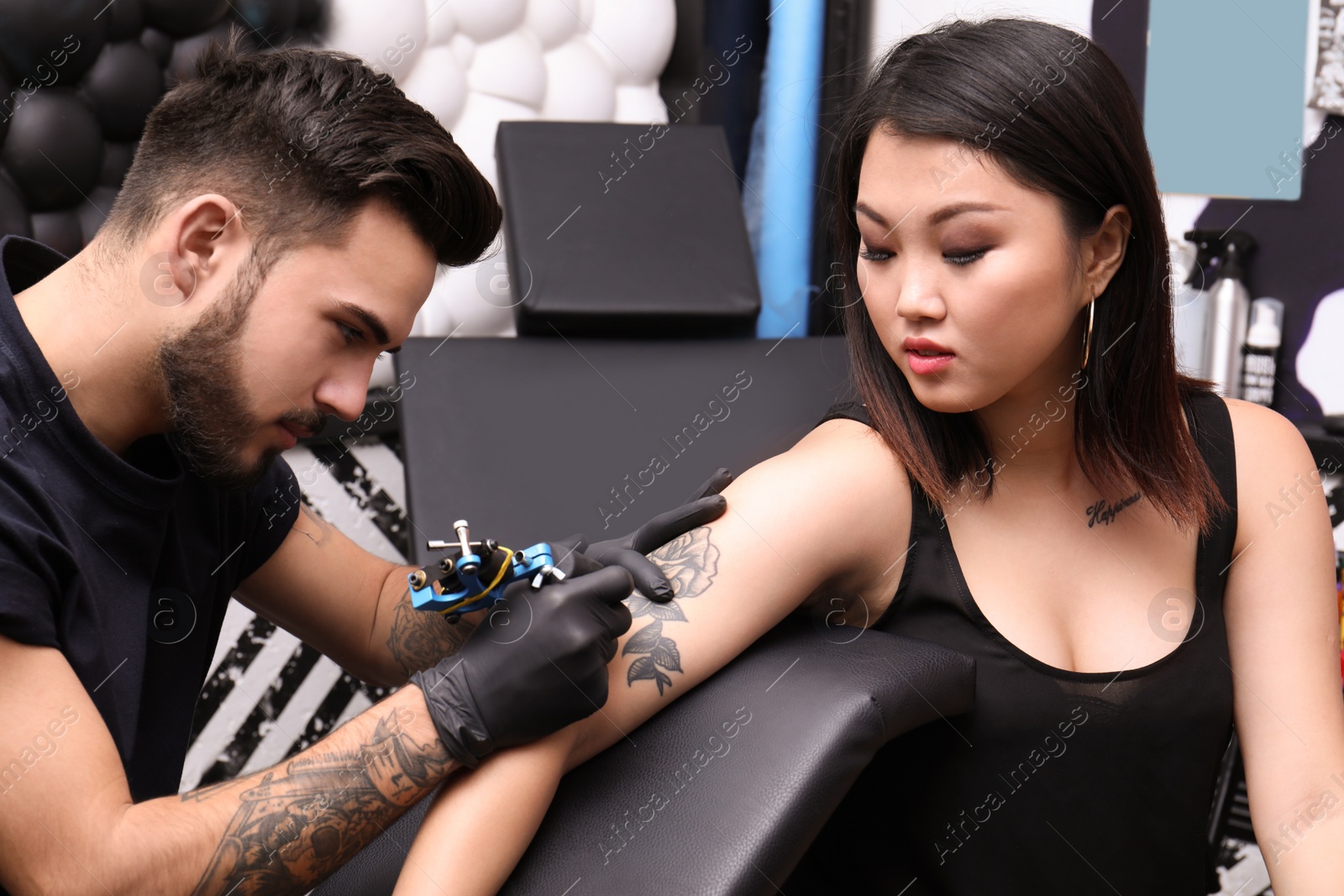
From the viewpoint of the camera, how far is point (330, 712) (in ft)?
7.21

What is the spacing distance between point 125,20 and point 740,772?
1.65 meters

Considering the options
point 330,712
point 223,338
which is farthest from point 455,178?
point 330,712

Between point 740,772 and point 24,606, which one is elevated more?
point 24,606

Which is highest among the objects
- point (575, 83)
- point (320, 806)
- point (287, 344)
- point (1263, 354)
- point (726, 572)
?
point (287, 344)

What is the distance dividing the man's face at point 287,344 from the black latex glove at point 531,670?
30cm

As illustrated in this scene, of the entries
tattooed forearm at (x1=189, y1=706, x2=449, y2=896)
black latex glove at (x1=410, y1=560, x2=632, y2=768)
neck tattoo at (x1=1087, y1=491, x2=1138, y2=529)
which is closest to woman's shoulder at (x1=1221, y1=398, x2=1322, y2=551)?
neck tattoo at (x1=1087, y1=491, x2=1138, y2=529)

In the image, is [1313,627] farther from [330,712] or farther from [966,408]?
[330,712]

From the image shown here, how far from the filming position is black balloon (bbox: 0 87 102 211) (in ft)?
5.39

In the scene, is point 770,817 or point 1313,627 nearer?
point 770,817

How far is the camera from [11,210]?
1640 mm

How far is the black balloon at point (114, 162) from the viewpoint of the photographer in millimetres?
1777

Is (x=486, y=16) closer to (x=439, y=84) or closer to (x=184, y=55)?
(x=439, y=84)

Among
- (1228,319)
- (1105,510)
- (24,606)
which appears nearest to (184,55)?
(24,606)

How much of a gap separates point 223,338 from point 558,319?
3.02ft
